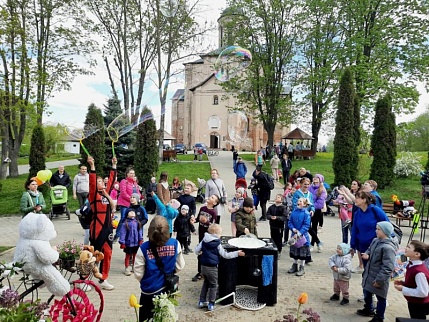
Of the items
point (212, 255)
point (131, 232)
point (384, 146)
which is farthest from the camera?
point (384, 146)

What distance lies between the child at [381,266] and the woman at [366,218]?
834mm

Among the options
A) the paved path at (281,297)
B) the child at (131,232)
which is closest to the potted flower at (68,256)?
the paved path at (281,297)

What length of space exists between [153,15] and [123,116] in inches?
599

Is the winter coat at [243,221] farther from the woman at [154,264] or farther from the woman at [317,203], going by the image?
the woman at [154,264]

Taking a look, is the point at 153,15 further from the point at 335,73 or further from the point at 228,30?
the point at 335,73

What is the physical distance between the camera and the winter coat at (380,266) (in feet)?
14.2

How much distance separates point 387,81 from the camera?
827 inches

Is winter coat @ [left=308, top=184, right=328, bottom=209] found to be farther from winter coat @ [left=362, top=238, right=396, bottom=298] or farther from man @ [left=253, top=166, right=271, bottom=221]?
winter coat @ [left=362, top=238, right=396, bottom=298]

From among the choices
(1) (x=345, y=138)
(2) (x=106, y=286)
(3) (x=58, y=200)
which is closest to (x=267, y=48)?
(1) (x=345, y=138)

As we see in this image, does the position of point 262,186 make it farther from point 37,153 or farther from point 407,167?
point 407,167

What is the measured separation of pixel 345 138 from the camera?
1603 cm

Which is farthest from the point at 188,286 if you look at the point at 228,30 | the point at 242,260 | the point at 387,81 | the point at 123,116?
the point at 228,30

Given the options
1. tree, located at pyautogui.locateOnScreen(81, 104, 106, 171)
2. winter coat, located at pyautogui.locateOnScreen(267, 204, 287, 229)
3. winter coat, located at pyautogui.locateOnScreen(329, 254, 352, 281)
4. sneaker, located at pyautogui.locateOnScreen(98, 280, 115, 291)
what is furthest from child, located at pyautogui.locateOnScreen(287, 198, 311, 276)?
tree, located at pyautogui.locateOnScreen(81, 104, 106, 171)

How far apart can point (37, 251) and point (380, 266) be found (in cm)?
429
